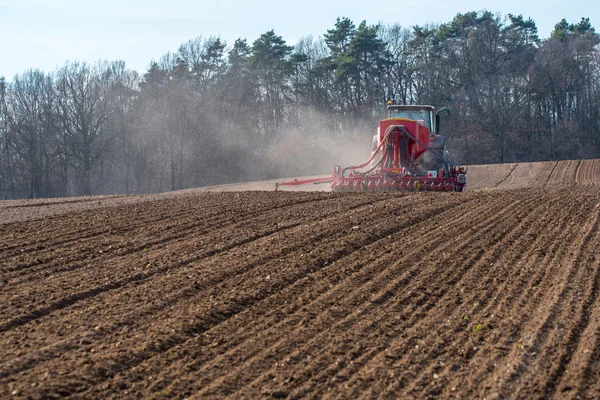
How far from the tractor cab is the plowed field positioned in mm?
7853

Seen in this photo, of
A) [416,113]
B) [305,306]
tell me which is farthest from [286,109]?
[305,306]

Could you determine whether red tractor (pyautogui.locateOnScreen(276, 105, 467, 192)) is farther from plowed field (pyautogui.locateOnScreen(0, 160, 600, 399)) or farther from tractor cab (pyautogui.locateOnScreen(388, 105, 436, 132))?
plowed field (pyautogui.locateOnScreen(0, 160, 600, 399))

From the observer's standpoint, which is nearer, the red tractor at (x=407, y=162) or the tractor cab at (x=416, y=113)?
the red tractor at (x=407, y=162)

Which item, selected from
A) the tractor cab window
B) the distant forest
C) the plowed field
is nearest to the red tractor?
the tractor cab window

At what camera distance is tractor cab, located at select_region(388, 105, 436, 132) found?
2030cm

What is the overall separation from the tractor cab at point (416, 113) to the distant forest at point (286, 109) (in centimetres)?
2654

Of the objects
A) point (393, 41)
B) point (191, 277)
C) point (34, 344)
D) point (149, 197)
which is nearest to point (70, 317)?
point (34, 344)

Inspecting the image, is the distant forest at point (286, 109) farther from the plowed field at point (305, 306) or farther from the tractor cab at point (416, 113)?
the plowed field at point (305, 306)

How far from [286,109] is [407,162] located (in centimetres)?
3968

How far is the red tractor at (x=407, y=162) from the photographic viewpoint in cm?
1820

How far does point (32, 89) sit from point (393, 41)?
3185 cm

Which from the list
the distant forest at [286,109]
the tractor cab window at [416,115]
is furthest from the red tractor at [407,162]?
the distant forest at [286,109]

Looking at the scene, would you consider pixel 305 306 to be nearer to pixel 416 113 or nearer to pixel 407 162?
pixel 407 162

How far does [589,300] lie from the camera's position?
733cm
